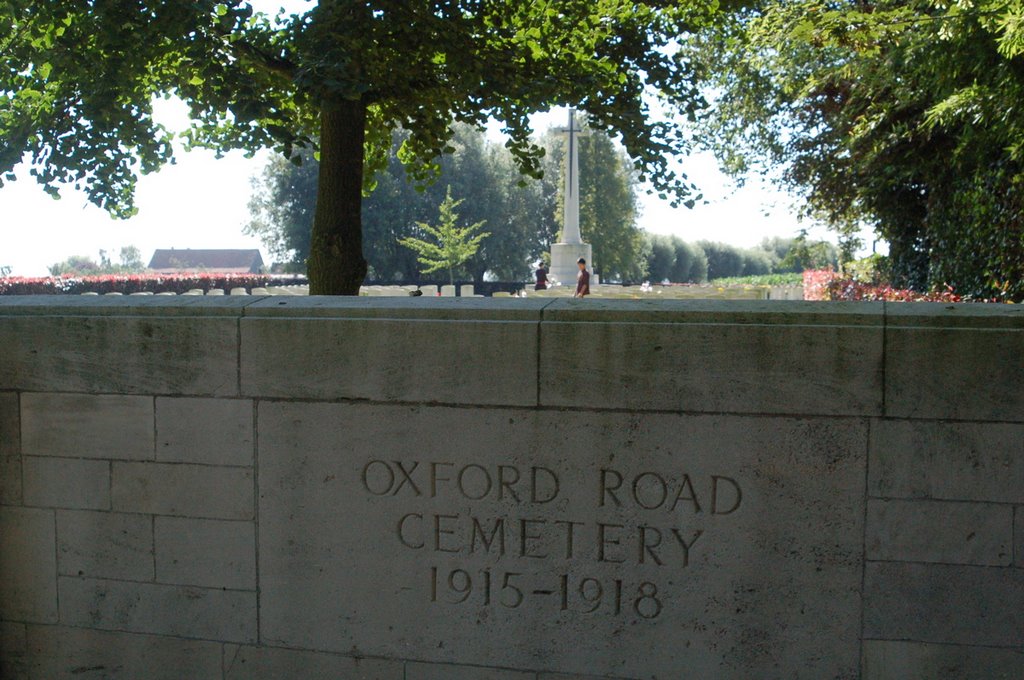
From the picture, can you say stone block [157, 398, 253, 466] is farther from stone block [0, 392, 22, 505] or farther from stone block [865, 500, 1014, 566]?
stone block [865, 500, 1014, 566]

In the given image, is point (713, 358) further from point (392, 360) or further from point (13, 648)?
point (13, 648)

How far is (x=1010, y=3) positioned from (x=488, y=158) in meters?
51.7

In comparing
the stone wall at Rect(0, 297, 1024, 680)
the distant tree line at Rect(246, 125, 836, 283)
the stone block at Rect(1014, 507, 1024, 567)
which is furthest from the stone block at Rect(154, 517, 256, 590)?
the distant tree line at Rect(246, 125, 836, 283)

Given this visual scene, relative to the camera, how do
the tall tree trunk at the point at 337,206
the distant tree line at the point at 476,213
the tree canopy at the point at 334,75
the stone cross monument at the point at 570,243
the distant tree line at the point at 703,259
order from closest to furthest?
the tree canopy at the point at 334,75
the tall tree trunk at the point at 337,206
the stone cross monument at the point at 570,243
the distant tree line at the point at 476,213
the distant tree line at the point at 703,259

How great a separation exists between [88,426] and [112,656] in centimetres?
98

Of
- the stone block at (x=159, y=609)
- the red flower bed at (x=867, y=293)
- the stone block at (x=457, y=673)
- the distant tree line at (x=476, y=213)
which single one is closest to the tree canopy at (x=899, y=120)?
the red flower bed at (x=867, y=293)

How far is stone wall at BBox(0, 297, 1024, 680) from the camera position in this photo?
3.41 metres

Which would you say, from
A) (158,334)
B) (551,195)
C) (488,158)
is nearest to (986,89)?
(158,334)

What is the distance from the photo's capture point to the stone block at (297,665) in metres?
3.88

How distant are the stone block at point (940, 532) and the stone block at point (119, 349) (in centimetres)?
252

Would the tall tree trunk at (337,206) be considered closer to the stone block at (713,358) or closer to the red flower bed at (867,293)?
the stone block at (713,358)

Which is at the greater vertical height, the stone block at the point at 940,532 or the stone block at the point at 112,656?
the stone block at the point at 940,532

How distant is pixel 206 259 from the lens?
9781cm

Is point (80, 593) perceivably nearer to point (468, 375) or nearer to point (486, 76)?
point (468, 375)
